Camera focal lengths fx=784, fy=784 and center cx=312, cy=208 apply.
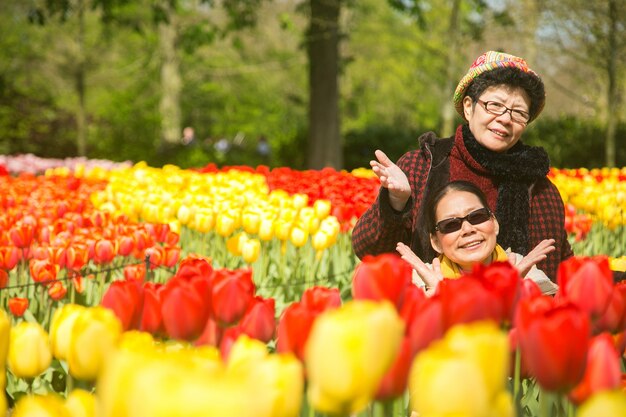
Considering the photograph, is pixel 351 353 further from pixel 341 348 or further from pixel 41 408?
pixel 41 408

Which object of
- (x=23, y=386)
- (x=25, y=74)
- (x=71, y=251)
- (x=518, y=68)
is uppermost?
(x=25, y=74)

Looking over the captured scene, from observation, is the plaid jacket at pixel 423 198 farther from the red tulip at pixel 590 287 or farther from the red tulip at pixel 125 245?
the red tulip at pixel 590 287

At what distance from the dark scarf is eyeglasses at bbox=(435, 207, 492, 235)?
0.39 m

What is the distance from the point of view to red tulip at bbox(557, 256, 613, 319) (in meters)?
1.29

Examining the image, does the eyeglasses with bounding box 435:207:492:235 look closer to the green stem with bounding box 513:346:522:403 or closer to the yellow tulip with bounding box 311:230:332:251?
the yellow tulip with bounding box 311:230:332:251

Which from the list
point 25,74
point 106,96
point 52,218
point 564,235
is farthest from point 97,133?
point 564,235

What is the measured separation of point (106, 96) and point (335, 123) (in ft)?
55.0

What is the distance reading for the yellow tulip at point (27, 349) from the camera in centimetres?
128

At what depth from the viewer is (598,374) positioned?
104 centimetres

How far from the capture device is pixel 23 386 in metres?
2.52

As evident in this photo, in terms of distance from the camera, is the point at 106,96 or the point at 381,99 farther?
the point at 381,99

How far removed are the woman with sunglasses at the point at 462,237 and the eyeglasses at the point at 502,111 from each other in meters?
0.38

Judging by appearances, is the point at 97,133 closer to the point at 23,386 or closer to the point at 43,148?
the point at 43,148

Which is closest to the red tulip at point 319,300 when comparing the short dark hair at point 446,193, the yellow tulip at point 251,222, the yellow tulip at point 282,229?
the short dark hair at point 446,193
